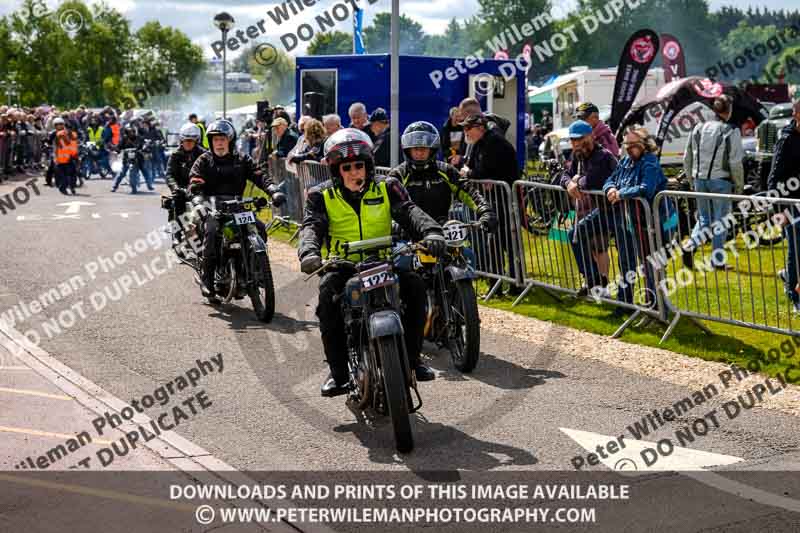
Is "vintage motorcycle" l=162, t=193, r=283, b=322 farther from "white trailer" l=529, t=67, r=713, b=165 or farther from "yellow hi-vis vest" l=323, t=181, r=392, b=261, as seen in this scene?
"white trailer" l=529, t=67, r=713, b=165

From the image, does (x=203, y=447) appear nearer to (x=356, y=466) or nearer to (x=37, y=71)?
(x=356, y=466)

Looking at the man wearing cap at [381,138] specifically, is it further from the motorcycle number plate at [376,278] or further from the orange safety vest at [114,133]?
the orange safety vest at [114,133]

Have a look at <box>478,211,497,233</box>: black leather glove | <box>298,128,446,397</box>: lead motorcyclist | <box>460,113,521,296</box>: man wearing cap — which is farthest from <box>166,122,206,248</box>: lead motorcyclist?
<box>298,128,446,397</box>: lead motorcyclist

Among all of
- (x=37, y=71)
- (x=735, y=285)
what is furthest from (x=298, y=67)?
(x=37, y=71)

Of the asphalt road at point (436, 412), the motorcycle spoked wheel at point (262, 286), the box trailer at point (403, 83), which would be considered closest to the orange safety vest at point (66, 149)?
the box trailer at point (403, 83)

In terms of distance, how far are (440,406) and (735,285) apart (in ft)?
12.2

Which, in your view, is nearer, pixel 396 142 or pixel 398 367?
pixel 398 367

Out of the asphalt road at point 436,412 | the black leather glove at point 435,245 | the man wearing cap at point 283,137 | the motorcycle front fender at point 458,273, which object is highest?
the man wearing cap at point 283,137

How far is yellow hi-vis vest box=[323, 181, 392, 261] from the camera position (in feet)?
23.1

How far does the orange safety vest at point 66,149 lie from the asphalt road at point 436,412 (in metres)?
16.0

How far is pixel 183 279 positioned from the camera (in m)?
13.9

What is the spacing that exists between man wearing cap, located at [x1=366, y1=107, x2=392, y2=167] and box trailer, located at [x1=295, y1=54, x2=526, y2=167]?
5.05m

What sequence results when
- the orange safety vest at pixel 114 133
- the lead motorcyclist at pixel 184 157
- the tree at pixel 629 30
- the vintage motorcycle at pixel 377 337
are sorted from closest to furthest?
1. the vintage motorcycle at pixel 377 337
2. the lead motorcyclist at pixel 184 157
3. the orange safety vest at pixel 114 133
4. the tree at pixel 629 30

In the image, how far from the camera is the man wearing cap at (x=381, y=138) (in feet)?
49.5
